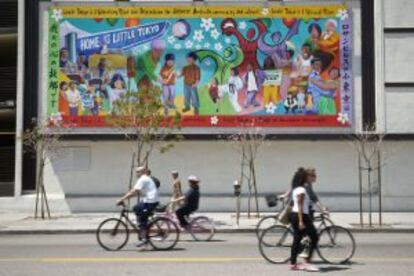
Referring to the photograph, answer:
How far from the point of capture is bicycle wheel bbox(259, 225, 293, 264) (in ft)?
43.6

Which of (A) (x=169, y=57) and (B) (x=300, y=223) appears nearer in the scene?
(B) (x=300, y=223)

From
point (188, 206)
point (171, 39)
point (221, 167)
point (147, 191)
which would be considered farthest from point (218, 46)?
point (147, 191)

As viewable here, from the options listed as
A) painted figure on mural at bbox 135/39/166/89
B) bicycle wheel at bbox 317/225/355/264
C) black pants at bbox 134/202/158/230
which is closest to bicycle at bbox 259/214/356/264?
bicycle wheel at bbox 317/225/355/264

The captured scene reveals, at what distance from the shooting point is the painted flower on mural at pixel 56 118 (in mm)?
27656

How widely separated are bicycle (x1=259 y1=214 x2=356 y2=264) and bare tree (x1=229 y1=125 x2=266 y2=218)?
39.4ft

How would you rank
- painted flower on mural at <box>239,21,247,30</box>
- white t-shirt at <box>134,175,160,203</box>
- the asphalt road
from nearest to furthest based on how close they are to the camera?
the asphalt road
white t-shirt at <box>134,175,160,203</box>
painted flower on mural at <box>239,21,247,30</box>

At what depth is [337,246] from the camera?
13453 mm

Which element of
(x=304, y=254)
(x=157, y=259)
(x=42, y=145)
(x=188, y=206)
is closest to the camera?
(x=304, y=254)

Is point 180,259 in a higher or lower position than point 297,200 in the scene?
lower

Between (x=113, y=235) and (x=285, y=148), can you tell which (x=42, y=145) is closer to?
(x=285, y=148)

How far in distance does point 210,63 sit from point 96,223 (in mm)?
8756

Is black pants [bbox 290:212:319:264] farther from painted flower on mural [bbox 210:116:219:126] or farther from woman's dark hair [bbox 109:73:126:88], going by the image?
woman's dark hair [bbox 109:73:126:88]

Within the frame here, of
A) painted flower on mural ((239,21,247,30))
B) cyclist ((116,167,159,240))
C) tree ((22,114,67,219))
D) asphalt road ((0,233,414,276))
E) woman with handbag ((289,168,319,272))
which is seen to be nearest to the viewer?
asphalt road ((0,233,414,276))

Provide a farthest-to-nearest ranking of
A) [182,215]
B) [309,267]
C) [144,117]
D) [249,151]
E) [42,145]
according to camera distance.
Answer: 1. [249,151]
2. [42,145]
3. [144,117]
4. [182,215]
5. [309,267]
